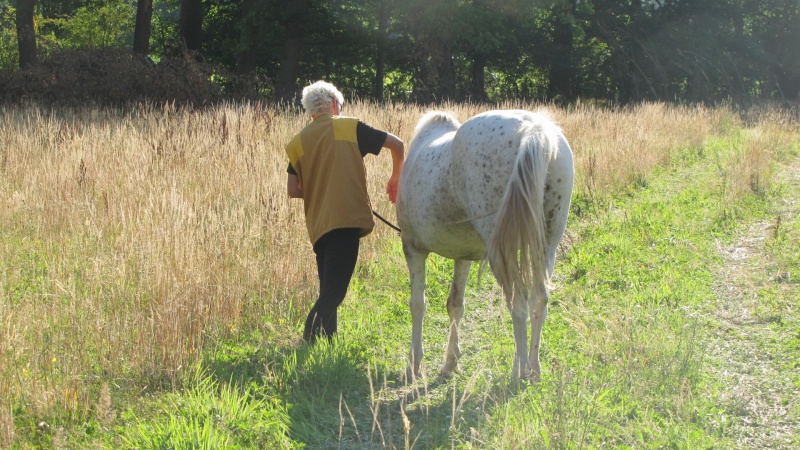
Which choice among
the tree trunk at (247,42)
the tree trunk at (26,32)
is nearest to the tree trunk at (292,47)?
the tree trunk at (247,42)

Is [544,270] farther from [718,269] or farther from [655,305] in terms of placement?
[718,269]

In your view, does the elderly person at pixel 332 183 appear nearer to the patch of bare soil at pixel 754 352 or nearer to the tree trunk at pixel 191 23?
the patch of bare soil at pixel 754 352

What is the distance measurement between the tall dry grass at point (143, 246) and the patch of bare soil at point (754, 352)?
2754 mm

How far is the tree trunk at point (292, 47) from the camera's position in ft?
91.3

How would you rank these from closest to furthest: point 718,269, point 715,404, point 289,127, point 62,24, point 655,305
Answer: point 715,404 → point 655,305 → point 718,269 → point 289,127 → point 62,24

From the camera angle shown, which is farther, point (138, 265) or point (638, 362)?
point (138, 265)

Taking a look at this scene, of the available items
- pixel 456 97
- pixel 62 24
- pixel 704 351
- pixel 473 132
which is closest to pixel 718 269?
pixel 704 351

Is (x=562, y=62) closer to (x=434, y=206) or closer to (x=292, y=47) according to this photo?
(x=292, y=47)

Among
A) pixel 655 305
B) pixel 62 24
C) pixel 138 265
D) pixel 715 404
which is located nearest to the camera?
pixel 715 404

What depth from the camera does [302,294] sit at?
6281 millimetres

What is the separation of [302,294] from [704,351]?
9.24 ft

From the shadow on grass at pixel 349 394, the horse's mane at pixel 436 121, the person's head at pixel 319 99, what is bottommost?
the shadow on grass at pixel 349 394

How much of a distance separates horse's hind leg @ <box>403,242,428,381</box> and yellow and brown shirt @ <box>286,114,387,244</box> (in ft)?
1.17

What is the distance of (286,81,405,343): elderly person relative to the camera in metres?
5.31
